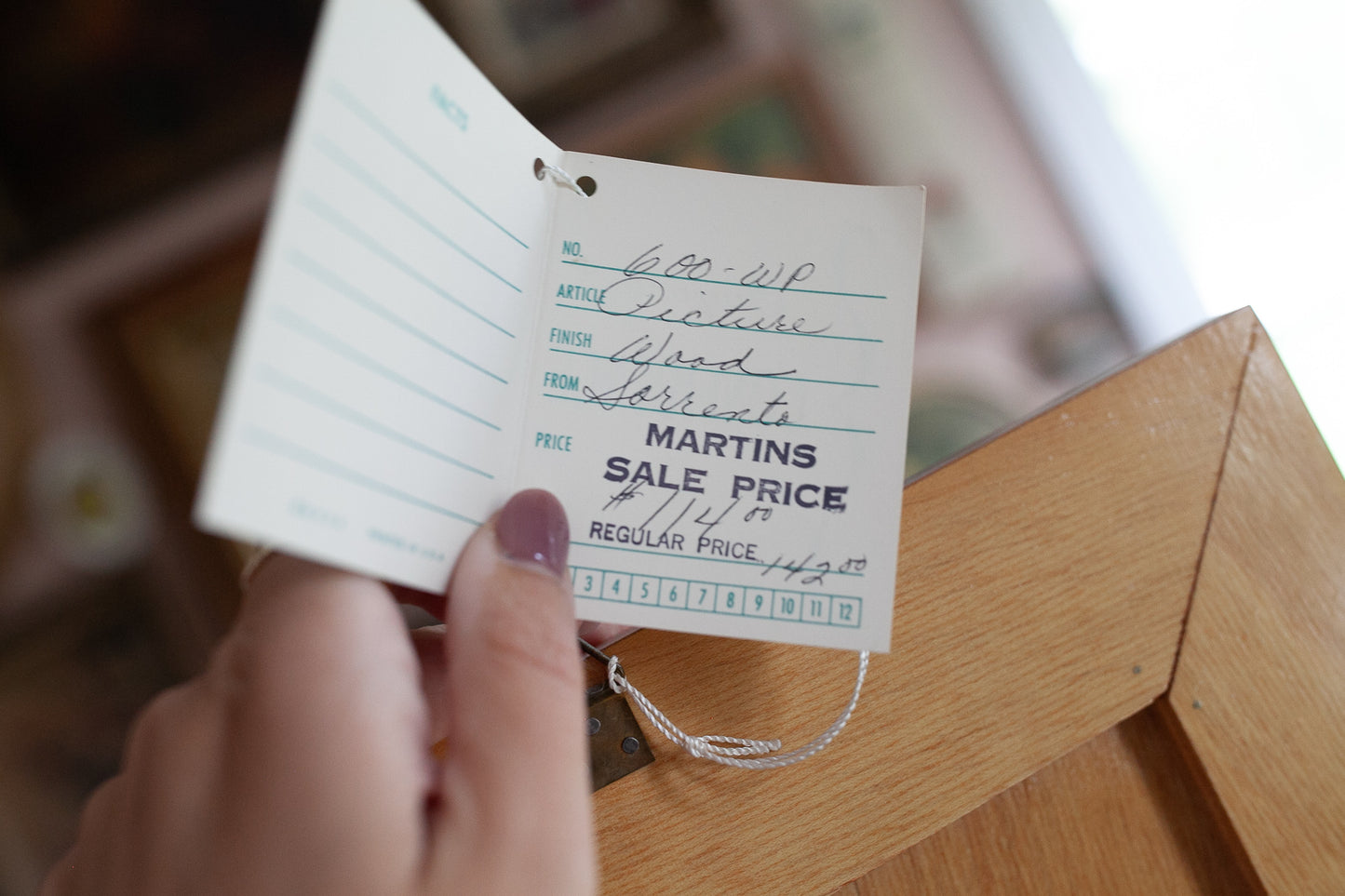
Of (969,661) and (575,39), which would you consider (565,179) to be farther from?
(575,39)

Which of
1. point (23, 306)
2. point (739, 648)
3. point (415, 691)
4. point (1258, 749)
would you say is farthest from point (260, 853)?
point (23, 306)

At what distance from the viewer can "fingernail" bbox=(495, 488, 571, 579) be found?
0.41 metres

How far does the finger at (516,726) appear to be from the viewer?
0.33 meters

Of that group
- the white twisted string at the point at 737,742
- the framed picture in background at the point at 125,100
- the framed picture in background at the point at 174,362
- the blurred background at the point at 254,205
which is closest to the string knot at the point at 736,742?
the white twisted string at the point at 737,742

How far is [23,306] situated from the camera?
1.21 m

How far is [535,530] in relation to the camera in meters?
0.41

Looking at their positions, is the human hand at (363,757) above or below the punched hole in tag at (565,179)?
below

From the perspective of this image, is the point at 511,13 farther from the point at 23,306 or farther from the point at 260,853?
the point at 260,853

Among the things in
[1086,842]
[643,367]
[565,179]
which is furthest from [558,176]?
[1086,842]

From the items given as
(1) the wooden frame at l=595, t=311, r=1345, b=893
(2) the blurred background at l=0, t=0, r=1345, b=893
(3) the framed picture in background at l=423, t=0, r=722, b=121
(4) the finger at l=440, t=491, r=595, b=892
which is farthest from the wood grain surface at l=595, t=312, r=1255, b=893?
(3) the framed picture in background at l=423, t=0, r=722, b=121

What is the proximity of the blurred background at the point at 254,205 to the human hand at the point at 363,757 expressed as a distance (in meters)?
0.89

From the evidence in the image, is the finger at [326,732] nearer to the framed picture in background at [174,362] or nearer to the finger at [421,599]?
the finger at [421,599]

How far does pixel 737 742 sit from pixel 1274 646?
1.11 ft

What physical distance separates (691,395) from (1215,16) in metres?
1.08
